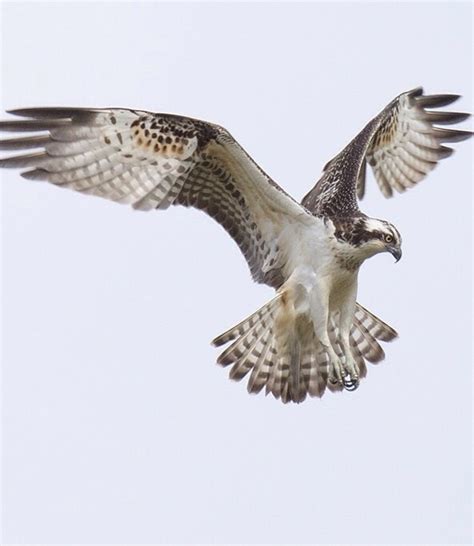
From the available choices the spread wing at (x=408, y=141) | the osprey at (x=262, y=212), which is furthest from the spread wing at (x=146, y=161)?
the spread wing at (x=408, y=141)

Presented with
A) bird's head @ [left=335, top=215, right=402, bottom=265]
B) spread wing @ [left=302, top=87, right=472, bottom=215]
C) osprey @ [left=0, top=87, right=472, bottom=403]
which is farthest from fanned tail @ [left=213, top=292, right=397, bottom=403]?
spread wing @ [left=302, top=87, right=472, bottom=215]

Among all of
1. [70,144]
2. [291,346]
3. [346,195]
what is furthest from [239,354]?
[70,144]

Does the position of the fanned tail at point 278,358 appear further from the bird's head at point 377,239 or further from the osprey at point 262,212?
the bird's head at point 377,239

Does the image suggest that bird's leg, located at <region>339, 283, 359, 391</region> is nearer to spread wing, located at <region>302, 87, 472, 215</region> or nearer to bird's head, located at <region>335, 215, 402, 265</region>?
bird's head, located at <region>335, 215, 402, 265</region>

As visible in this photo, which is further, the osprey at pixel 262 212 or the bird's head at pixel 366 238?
the bird's head at pixel 366 238

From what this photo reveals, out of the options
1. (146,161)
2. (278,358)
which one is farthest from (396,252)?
(146,161)

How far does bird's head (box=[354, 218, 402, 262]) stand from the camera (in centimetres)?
1354

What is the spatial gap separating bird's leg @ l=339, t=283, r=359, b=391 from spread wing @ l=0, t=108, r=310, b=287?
79 cm

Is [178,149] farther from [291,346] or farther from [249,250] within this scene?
[291,346]

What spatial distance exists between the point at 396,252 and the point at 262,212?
3.75ft

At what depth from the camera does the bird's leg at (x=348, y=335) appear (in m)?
14.0

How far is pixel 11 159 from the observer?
12.6m

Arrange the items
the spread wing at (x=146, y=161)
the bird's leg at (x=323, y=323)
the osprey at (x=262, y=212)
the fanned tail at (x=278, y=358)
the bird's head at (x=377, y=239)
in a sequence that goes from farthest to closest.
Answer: the fanned tail at (x=278, y=358)
the bird's leg at (x=323, y=323)
the bird's head at (x=377, y=239)
the osprey at (x=262, y=212)
the spread wing at (x=146, y=161)

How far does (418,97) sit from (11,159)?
4735mm
